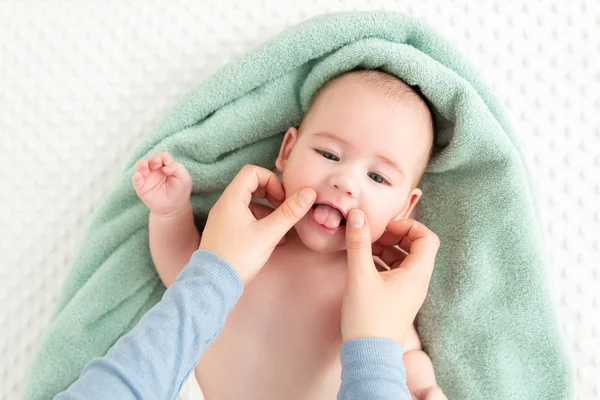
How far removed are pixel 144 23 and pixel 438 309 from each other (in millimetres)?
877

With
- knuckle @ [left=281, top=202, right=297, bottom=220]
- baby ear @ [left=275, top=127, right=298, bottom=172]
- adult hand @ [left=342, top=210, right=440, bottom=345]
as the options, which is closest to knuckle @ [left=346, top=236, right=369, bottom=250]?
adult hand @ [left=342, top=210, right=440, bottom=345]

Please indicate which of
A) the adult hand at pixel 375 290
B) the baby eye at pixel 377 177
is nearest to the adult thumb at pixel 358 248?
the adult hand at pixel 375 290

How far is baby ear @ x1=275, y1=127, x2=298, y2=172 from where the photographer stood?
114cm

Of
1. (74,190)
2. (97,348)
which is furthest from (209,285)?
(74,190)

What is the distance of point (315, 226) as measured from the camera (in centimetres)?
103

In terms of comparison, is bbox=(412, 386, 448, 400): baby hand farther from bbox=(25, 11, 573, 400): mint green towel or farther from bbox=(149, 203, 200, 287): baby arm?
bbox=(149, 203, 200, 287): baby arm

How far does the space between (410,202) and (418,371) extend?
1.06ft

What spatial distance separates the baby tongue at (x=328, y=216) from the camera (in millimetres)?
1011

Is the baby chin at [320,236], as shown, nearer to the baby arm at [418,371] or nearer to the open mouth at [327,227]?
the open mouth at [327,227]

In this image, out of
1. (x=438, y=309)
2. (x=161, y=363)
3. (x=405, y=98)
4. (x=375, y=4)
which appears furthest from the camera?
(x=375, y=4)

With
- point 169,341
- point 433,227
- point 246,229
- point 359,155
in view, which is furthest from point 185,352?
point 433,227

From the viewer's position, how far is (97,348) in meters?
1.18

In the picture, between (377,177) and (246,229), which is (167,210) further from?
(377,177)

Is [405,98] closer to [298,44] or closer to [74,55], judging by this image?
[298,44]
